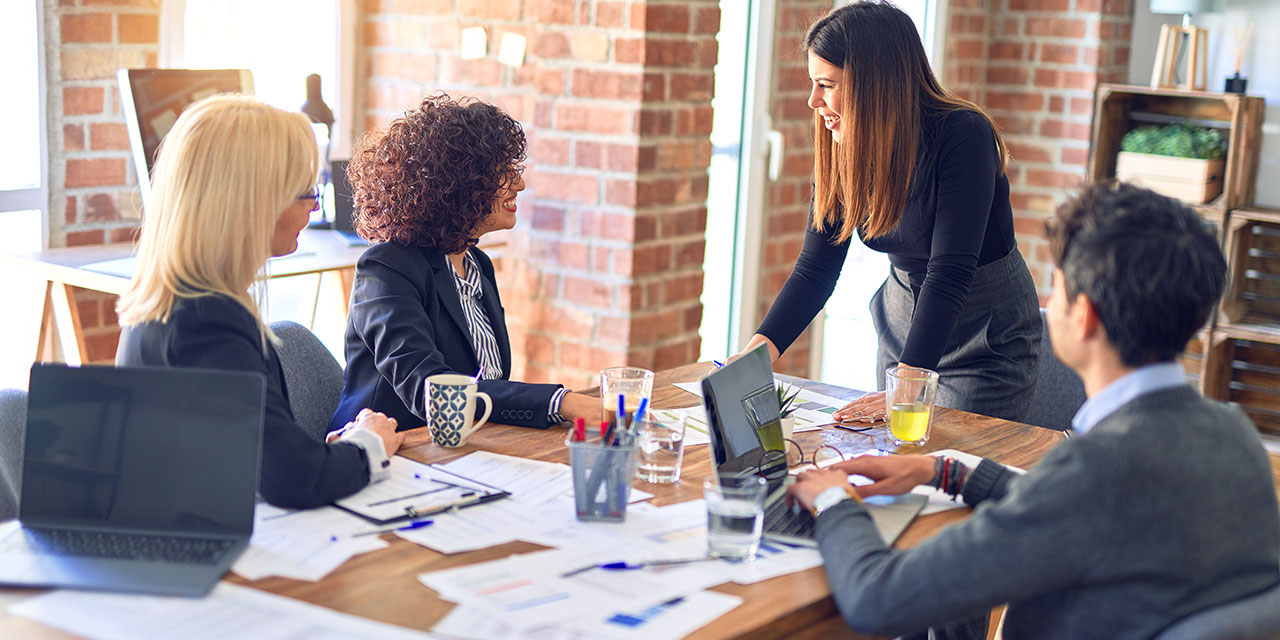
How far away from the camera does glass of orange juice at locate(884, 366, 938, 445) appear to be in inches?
73.0

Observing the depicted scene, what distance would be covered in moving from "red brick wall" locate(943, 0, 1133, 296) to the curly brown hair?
2688 mm

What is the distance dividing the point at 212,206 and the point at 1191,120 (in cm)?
380

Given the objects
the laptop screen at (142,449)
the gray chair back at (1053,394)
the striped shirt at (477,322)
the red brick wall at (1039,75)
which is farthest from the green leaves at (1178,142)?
the laptop screen at (142,449)

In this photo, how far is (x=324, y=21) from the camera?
3.45m

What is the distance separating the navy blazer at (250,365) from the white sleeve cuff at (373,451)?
5 cm

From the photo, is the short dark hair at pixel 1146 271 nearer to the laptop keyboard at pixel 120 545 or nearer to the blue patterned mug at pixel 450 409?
the blue patterned mug at pixel 450 409

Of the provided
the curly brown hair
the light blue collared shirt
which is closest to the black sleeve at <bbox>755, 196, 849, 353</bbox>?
the curly brown hair

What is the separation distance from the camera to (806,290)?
2.31m

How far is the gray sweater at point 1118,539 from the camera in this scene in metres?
1.16

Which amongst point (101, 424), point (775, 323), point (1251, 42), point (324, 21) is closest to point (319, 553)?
point (101, 424)

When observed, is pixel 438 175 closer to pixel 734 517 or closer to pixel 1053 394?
pixel 734 517

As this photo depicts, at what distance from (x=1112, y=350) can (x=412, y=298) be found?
1.08 m

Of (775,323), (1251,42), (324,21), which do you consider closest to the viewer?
(775,323)

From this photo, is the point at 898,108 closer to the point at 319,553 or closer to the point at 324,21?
the point at 319,553
